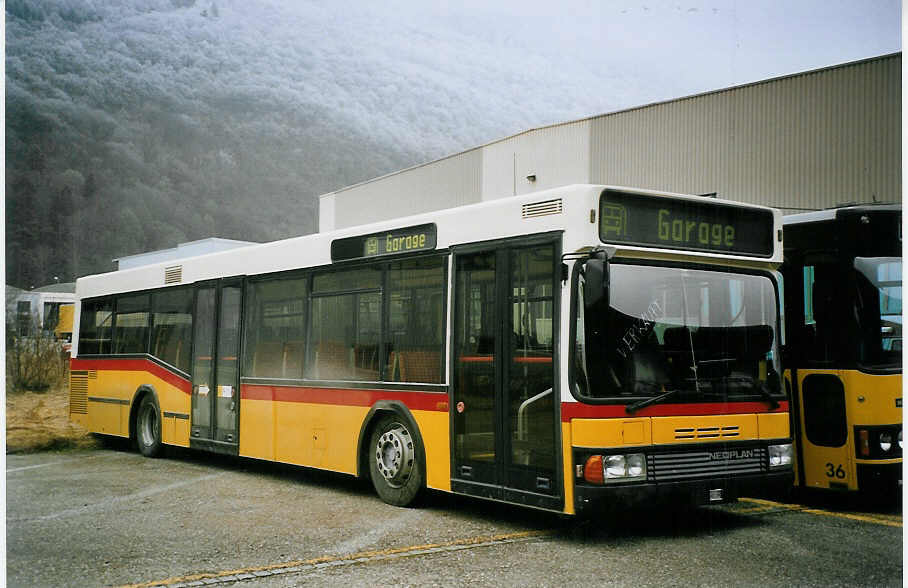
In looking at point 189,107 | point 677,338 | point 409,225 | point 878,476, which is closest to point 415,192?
point 189,107

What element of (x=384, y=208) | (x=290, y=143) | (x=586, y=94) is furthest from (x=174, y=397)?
(x=384, y=208)

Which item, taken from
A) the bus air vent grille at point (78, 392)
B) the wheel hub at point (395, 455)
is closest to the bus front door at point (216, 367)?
the wheel hub at point (395, 455)

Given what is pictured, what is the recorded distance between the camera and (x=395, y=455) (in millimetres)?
8000

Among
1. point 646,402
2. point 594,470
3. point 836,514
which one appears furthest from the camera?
point 836,514

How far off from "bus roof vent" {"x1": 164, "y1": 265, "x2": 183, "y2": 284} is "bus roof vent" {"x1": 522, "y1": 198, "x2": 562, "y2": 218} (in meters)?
6.70

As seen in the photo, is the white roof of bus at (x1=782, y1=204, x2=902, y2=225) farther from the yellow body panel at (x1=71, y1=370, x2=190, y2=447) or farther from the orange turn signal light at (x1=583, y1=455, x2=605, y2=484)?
the yellow body panel at (x1=71, y1=370, x2=190, y2=447)

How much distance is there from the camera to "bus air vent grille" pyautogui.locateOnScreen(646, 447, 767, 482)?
20.4 feet

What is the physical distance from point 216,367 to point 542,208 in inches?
226

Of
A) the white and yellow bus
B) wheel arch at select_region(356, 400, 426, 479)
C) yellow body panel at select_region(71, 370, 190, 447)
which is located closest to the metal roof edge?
the white and yellow bus

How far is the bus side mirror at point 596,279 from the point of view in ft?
19.3

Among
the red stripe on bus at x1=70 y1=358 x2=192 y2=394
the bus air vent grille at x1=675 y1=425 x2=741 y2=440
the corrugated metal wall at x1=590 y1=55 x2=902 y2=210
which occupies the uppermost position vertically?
the corrugated metal wall at x1=590 y1=55 x2=902 y2=210

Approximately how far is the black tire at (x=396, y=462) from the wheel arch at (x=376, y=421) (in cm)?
3

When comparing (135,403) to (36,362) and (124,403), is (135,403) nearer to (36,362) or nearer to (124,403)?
(124,403)

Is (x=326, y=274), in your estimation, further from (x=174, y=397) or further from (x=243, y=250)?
(x=174, y=397)
